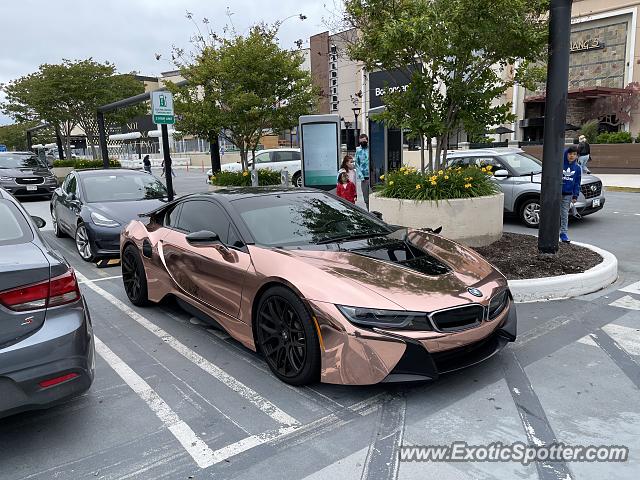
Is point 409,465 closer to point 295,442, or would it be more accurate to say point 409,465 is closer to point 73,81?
point 295,442

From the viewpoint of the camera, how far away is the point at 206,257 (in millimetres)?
4555

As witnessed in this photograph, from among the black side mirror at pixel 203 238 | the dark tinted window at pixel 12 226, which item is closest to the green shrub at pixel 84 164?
the dark tinted window at pixel 12 226

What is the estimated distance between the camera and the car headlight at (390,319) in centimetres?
328

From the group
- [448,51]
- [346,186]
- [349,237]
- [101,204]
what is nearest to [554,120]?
[448,51]

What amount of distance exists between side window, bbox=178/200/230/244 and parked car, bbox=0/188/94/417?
1589 millimetres

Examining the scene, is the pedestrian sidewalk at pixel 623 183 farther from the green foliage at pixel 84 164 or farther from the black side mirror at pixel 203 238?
the green foliage at pixel 84 164

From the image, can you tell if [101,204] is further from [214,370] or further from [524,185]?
[524,185]

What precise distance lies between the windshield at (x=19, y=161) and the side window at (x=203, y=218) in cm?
1625

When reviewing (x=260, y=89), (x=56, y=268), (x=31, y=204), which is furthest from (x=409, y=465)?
(x=31, y=204)

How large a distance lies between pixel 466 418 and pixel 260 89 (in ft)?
37.5

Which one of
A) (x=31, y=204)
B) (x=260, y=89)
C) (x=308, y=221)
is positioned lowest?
(x=31, y=204)

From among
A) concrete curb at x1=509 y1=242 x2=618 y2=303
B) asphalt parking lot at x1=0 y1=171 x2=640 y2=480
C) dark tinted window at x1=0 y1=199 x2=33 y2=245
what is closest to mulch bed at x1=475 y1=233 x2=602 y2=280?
concrete curb at x1=509 y1=242 x2=618 y2=303

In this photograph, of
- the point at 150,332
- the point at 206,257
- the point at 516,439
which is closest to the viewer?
the point at 516,439

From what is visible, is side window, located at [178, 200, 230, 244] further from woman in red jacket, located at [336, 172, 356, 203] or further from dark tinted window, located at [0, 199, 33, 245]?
woman in red jacket, located at [336, 172, 356, 203]
